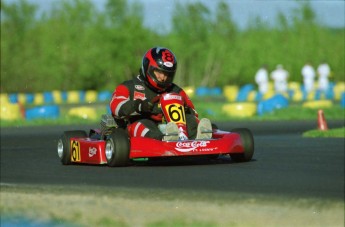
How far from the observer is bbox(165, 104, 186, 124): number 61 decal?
10812mm

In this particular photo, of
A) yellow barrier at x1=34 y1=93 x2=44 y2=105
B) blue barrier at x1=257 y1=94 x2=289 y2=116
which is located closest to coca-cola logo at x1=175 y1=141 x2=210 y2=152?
blue barrier at x1=257 y1=94 x2=289 y2=116

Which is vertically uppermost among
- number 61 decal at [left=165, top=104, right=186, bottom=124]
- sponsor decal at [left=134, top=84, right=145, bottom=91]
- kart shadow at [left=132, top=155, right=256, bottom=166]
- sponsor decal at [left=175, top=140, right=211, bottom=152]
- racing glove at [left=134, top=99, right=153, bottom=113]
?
sponsor decal at [left=134, top=84, right=145, bottom=91]

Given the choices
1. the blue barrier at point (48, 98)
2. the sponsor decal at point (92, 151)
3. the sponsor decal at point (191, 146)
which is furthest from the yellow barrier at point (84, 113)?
the blue barrier at point (48, 98)

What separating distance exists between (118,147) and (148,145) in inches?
12.3

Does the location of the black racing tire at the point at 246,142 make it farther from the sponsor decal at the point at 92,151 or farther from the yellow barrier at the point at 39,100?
the yellow barrier at the point at 39,100

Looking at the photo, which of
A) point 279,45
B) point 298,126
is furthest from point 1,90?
point 298,126

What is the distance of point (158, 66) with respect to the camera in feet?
36.7

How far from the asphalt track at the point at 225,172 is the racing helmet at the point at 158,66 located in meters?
0.90

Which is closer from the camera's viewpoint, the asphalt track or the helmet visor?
the asphalt track

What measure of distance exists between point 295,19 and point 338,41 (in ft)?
11.7

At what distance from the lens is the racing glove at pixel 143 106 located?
10766 mm

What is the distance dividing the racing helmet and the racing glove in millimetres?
523

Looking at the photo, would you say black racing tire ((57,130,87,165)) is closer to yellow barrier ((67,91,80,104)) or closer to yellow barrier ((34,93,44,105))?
yellow barrier ((34,93,44,105))

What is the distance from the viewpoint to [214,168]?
1016 cm
